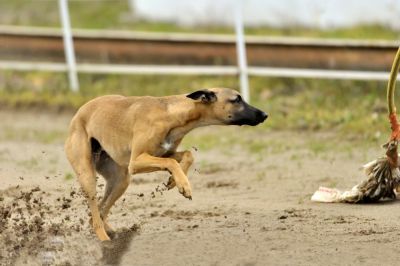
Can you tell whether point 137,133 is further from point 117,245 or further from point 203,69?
point 203,69

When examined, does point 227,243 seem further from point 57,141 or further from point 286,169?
point 57,141

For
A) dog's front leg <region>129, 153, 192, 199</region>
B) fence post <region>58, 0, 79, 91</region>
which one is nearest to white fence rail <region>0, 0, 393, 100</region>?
fence post <region>58, 0, 79, 91</region>

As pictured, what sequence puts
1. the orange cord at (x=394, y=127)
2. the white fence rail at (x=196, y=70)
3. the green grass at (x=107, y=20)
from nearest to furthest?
the orange cord at (x=394, y=127), the white fence rail at (x=196, y=70), the green grass at (x=107, y=20)

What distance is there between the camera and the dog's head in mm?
7246

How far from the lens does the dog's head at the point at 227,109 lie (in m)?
7.25

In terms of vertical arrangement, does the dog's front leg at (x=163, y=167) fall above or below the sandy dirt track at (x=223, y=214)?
above

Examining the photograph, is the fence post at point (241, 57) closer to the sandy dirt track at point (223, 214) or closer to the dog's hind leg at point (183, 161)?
the sandy dirt track at point (223, 214)

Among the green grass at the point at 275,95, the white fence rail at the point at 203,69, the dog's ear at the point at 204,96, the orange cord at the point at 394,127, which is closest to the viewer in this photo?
the dog's ear at the point at 204,96

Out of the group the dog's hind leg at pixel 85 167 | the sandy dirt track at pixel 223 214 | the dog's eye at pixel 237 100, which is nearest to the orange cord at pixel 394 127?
the sandy dirt track at pixel 223 214

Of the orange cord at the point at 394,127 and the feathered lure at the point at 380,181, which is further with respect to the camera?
the feathered lure at the point at 380,181

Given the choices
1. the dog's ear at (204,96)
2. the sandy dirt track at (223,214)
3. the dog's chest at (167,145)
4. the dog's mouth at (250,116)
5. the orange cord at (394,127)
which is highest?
the dog's ear at (204,96)

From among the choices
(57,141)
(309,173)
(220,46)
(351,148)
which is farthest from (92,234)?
(220,46)

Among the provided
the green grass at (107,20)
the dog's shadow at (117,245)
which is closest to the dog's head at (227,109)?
the dog's shadow at (117,245)

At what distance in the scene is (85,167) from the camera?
24.7ft
